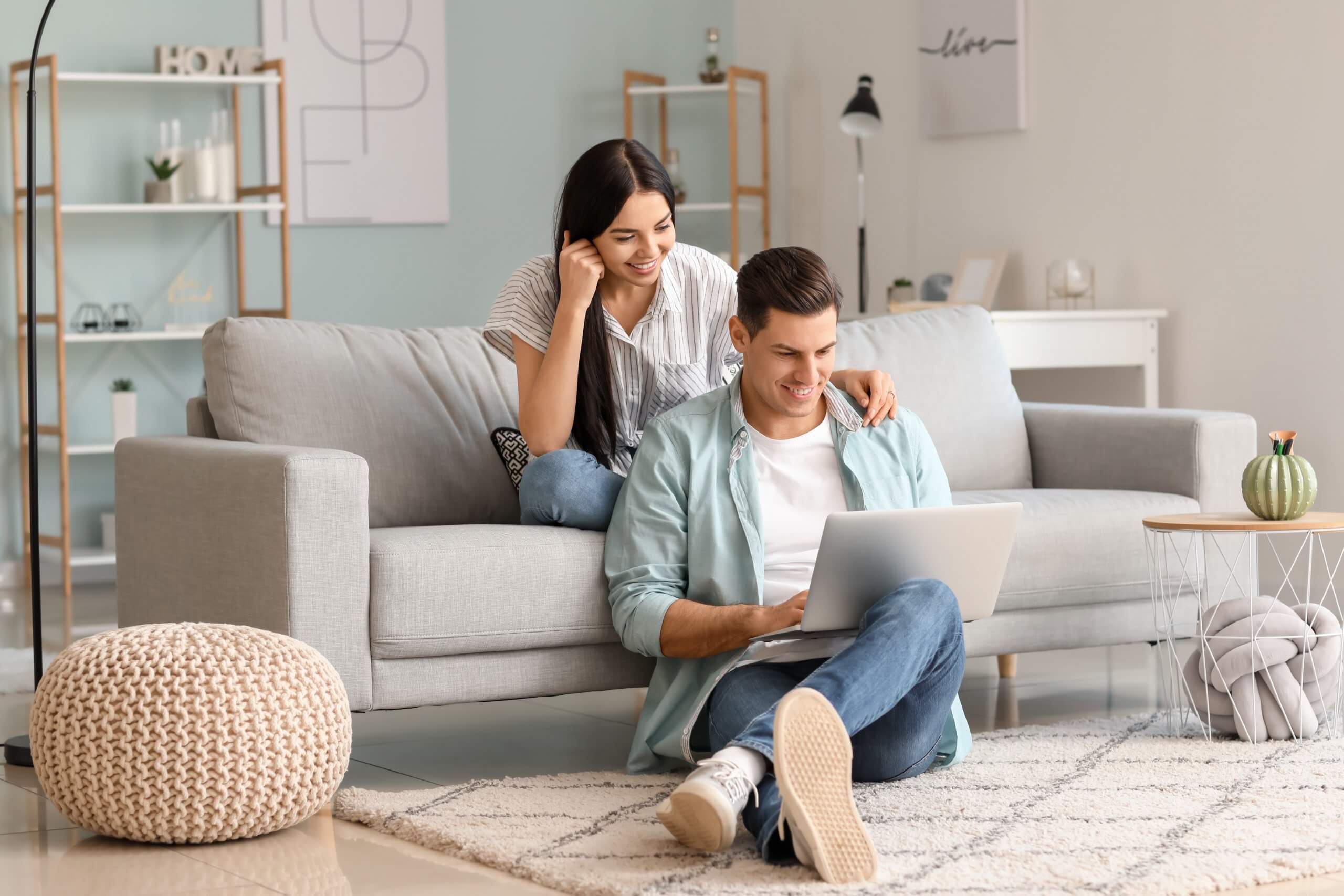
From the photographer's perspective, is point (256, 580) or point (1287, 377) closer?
point (256, 580)

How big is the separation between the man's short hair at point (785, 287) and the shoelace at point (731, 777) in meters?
0.69

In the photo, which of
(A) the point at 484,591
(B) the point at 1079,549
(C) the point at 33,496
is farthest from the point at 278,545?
(B) the point at 1079,549

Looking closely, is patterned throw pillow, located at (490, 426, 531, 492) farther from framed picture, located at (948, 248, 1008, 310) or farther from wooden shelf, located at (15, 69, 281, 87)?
wooden shelf, located at (15, 69, 281, 87)

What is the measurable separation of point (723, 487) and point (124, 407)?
328cm

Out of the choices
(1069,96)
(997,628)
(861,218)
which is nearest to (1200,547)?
(997,628)

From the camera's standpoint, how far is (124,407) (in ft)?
17.5

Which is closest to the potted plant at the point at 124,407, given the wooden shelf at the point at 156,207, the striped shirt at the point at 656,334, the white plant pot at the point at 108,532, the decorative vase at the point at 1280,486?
the white plant pot at the point at 108,532

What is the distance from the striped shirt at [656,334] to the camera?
2.85m

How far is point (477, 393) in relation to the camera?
10.3 ft

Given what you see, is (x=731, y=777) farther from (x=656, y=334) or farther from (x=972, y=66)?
(x=972, y=66)

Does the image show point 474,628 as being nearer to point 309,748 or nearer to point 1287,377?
point 309,748

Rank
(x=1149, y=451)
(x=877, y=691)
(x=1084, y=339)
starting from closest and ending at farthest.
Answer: (x=877, y=691) → (x=1149, y=451) → (x=1084, y=339)

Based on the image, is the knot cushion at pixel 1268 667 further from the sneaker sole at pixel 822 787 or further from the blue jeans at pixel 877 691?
the sneaker sole at pixel 822 787

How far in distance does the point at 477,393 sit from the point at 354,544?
66cm
